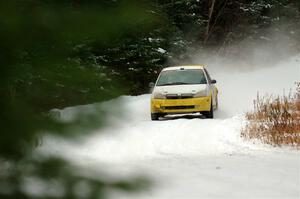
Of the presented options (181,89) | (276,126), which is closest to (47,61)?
(276,126)

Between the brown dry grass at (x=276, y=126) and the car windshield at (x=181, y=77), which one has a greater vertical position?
the brown dry grass at (x=276, y=126)

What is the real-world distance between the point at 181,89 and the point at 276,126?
456 cm

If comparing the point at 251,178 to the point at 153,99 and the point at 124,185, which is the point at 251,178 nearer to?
the point at 124,185

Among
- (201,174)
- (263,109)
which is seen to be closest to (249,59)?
(263,109)

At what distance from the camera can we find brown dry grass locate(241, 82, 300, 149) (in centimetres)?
1042

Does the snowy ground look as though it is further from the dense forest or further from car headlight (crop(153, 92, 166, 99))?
car headlight (crop(153, 92, 166, 99))

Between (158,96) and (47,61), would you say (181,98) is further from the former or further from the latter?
(47,61)

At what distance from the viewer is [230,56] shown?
117ft

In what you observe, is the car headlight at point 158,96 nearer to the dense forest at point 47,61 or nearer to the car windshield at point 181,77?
the car windshield at point 181,77

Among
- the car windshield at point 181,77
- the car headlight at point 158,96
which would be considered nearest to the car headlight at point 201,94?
the car windshield at point 181,77

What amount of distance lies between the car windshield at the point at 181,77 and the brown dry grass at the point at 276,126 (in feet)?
12.3

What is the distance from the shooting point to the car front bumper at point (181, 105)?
48.9 ft

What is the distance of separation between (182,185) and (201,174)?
87 cm

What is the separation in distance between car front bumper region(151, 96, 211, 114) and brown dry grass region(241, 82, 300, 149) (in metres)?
2.90
